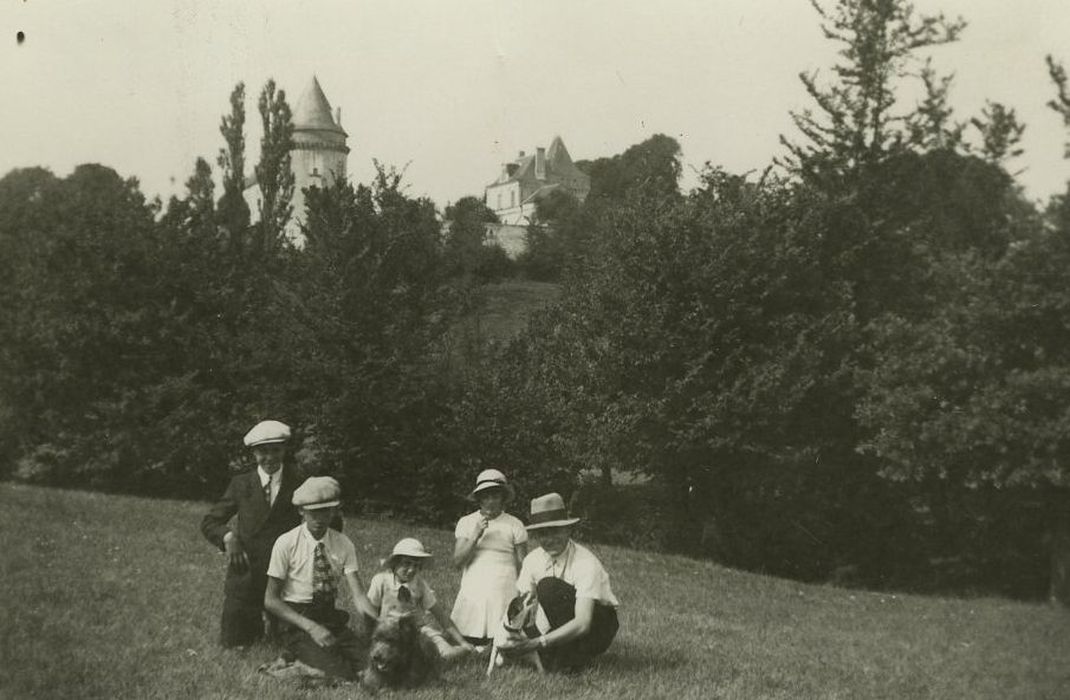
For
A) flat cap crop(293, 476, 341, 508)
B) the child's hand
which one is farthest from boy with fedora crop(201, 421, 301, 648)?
the child's hand

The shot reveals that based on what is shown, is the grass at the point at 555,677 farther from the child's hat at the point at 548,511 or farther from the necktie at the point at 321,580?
the child's hat at the point at 548,511

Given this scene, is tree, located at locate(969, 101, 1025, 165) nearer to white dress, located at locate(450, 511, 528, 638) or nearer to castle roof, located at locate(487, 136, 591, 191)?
white dress, located at locate(450, 511, 528, 638)

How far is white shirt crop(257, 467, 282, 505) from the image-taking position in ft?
29.3

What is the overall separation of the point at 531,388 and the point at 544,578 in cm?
1905

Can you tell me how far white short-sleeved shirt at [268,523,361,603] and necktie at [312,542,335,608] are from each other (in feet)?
0.10

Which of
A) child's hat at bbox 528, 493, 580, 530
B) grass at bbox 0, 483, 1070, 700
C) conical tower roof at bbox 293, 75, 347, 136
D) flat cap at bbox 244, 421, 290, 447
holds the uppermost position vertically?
conical tower roof at bbox 293, 75, 347, 136

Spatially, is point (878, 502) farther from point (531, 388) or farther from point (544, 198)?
point (544, 198)

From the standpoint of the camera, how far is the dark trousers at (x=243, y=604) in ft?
28.5

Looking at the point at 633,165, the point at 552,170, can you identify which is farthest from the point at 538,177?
the point at 633,165

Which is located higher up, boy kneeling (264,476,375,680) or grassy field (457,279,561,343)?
grassy field (457,279,561,343)

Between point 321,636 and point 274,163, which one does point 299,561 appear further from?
point 274,163

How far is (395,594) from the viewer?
26.3ft

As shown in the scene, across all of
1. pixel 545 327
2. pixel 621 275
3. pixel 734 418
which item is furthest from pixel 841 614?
pixel 545 327

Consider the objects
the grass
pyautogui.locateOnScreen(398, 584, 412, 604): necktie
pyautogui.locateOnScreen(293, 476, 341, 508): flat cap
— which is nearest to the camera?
the grass
